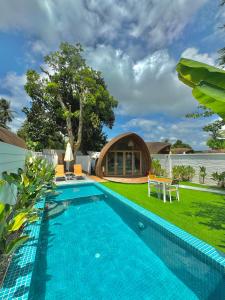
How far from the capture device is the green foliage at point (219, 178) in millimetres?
12109

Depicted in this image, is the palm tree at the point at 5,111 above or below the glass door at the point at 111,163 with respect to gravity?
above

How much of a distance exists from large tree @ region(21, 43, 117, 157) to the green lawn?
50.5ft

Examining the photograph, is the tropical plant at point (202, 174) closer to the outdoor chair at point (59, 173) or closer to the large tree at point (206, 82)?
the outdoor chair at point (59, 173)

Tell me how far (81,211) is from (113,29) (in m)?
13.1

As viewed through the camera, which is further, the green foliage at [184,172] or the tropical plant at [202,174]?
the green foliage at [184,172]

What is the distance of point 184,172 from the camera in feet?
48.5

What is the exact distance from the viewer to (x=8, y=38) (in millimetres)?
11547

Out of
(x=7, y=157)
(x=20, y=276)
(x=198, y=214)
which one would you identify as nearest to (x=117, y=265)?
(x=20, y=276)

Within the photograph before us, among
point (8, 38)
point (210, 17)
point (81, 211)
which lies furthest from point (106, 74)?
point (81, 211)

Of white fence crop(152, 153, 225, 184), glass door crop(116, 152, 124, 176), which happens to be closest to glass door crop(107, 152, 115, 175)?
glass door crop(116, 152, 124, 176)

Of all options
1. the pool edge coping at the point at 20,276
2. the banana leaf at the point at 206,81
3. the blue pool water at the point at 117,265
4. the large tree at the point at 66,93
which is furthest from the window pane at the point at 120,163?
the banana leaf at the point at 206,81

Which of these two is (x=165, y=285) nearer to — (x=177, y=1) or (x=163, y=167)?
(x=177, y=1)

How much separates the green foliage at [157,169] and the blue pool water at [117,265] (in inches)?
454

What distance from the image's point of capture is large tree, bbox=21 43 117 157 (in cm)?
2130
